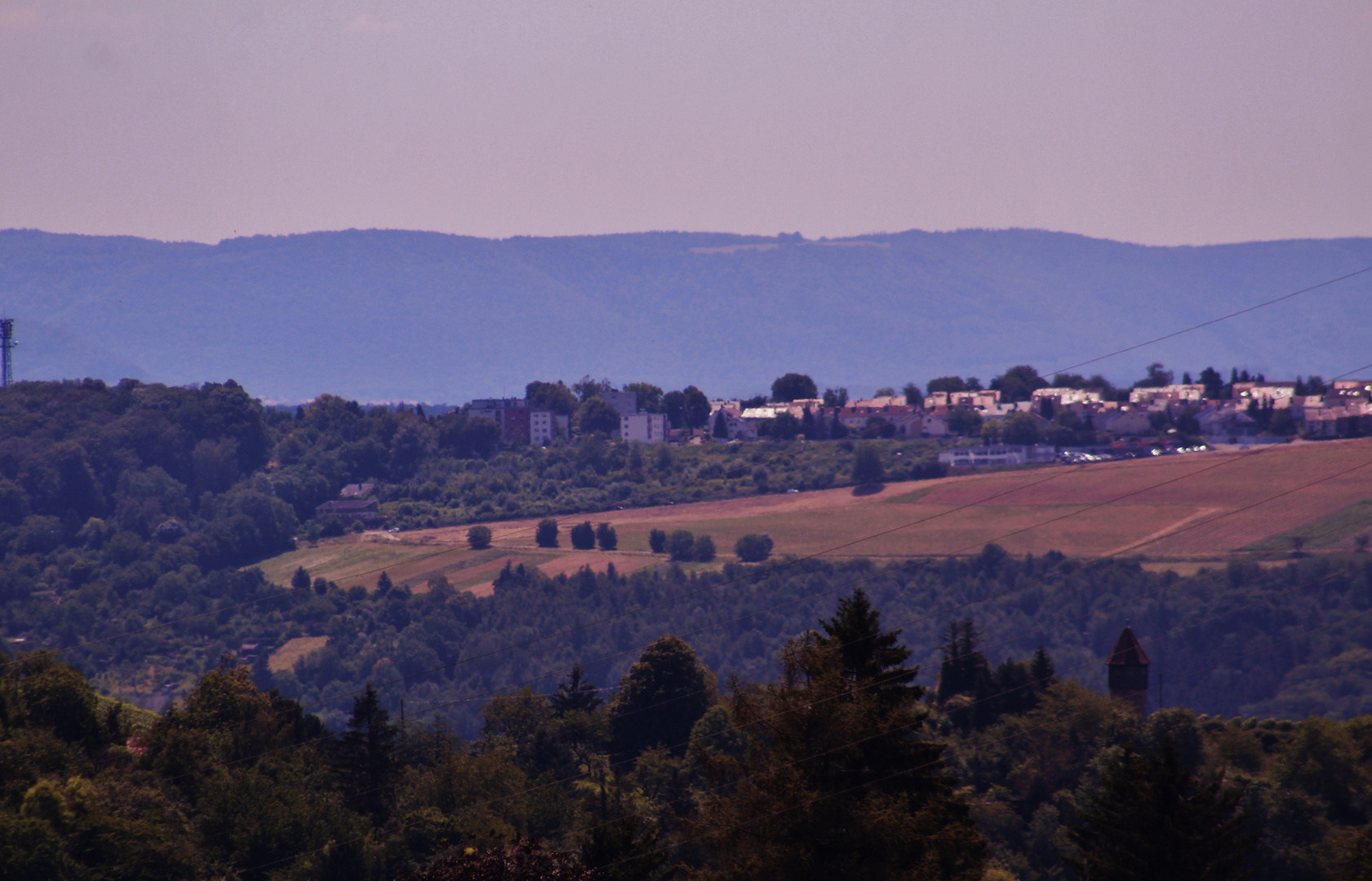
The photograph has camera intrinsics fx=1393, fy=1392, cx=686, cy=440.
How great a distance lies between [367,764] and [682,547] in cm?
10520

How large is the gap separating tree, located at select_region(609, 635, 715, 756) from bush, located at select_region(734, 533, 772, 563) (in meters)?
85.8

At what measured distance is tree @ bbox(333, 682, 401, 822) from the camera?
42594 mm

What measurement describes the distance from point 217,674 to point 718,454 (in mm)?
144291

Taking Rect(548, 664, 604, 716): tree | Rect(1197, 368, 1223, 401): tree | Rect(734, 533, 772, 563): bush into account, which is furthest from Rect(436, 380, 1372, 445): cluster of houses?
Rect(548, 664, 604, 716): tree

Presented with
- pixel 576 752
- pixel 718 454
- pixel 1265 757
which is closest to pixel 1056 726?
pixel 1265 757

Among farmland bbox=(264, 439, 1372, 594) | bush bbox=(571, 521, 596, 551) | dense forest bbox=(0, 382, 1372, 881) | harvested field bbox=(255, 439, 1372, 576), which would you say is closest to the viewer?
dense forest bbox=(0, 382, 1372, 881)

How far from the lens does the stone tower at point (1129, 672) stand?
168 feet

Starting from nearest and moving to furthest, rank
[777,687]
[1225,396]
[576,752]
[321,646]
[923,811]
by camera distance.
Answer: [923,811] → [777,687] → [576,752] → [321,646] → [1225,396]

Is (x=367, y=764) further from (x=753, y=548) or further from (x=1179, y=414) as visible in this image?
(x=1179, y=414)

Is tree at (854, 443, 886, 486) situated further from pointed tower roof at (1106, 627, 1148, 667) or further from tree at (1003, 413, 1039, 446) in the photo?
pointed tower roof at (1106, 627, 1148, 667)

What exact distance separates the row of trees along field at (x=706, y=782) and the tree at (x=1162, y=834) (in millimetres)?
45

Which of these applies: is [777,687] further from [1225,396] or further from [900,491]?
[1225,396]

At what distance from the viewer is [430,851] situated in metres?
38.5

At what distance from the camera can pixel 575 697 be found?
188ft
